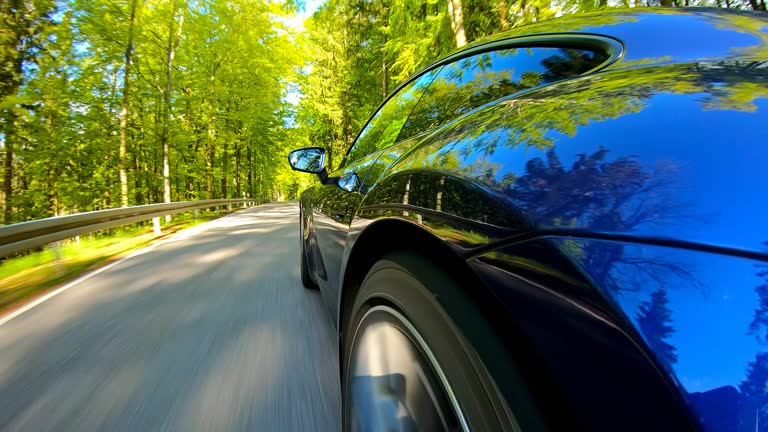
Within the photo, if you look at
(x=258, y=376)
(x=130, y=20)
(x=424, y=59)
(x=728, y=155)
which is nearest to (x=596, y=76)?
(x=728, y=155)

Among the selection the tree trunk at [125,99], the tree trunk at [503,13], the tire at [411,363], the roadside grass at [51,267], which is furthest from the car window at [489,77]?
the tree trunk at [125,99]

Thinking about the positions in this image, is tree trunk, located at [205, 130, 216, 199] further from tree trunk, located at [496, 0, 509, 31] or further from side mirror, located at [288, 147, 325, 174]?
side mirror, located at [288, 147, 325, 174]

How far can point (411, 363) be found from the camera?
958 mm

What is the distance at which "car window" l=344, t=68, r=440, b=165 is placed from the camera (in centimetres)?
212

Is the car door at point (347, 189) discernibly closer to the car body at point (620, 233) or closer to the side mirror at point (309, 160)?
the side mirror at point (309, 160)

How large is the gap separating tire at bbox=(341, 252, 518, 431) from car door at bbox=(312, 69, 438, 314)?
1.93ft

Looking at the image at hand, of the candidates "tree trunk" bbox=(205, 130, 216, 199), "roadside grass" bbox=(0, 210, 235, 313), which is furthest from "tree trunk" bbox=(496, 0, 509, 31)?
"tree trunk" bbox=(205, 130, 216, 199)

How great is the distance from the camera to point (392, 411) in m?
1.00

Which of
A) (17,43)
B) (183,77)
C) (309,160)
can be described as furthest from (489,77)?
(183,77)

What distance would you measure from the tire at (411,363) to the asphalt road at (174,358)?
71cm

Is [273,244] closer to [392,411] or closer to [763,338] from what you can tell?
[392,411]

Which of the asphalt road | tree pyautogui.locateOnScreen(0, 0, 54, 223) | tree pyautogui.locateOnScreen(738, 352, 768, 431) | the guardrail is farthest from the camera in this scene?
tree pyautogui.locateOnScreen(0, 0, 54, 223)

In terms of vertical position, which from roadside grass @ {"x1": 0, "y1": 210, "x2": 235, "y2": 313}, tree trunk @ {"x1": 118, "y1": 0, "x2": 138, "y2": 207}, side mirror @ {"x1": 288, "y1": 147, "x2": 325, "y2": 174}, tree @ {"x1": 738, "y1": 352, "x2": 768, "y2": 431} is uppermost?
tree trunk @ {"x1": 118, "y1": 0, "x2": 138, "y2": 207}

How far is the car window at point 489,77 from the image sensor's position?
127cm
